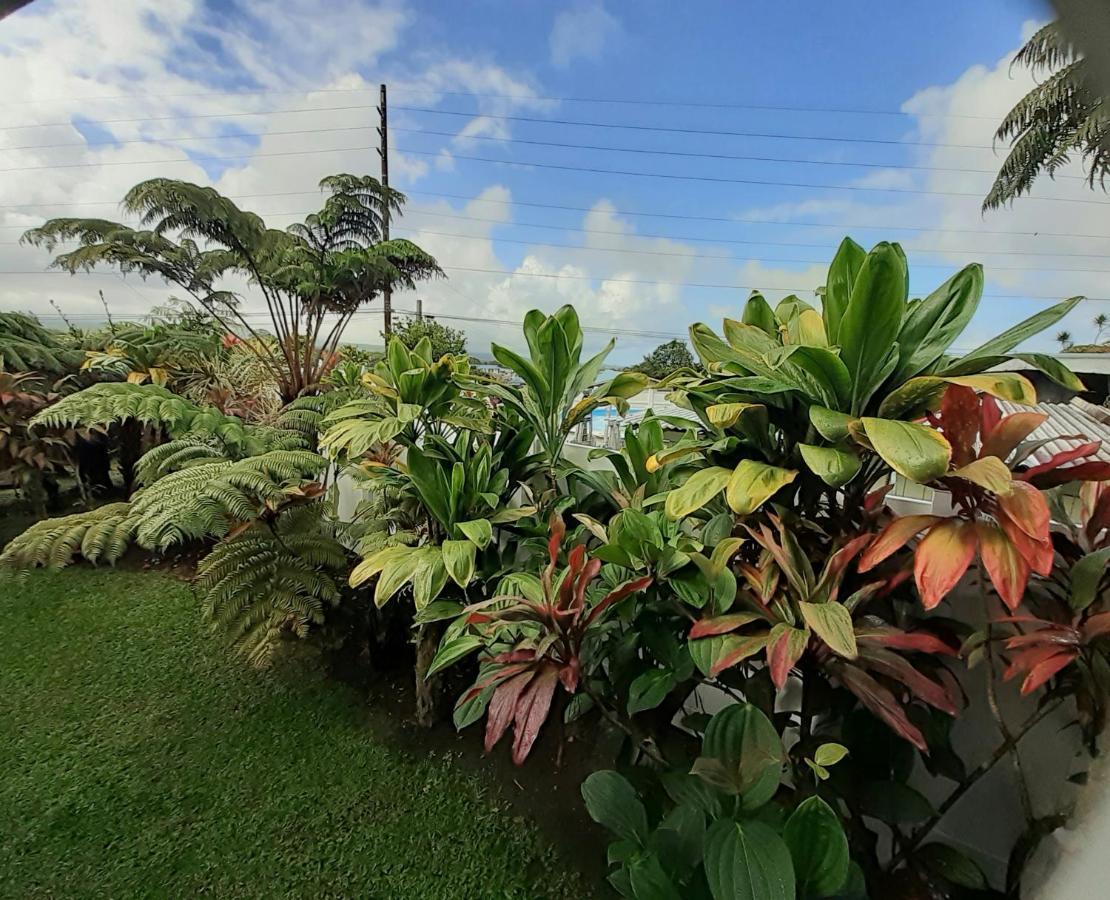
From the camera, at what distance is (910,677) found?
25.8 inches

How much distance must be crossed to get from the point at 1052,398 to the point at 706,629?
4.54 ft

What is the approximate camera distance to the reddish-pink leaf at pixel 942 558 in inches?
23.5

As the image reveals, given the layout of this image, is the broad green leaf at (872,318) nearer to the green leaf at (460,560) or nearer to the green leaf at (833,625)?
the green leaf at (833,625)

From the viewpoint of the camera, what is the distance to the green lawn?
3.44ft

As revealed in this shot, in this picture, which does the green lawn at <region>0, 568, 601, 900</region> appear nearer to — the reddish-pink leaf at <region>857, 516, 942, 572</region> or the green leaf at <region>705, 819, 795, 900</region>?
the green leaf at <region>705, 819, 795, 900</region>

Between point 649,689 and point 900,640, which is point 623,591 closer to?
point 649,689

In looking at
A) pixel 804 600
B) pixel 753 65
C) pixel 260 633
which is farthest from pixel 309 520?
pixel 753 65

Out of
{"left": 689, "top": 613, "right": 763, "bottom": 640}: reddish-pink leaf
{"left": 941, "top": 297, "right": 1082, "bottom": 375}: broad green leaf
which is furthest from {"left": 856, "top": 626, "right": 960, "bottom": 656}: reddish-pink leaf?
{"left": 941, "top": 297, "right": 1082, "bottom": 375}: broad green leaf

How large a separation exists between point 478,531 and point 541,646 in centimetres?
38

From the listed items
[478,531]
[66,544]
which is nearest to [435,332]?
[66,544]

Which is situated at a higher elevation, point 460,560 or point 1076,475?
point 1076,475

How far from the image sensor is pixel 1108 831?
56 cm

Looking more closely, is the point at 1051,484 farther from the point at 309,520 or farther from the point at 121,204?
the point at 121,204

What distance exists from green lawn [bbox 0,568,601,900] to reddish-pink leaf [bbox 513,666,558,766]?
1.77 ft
